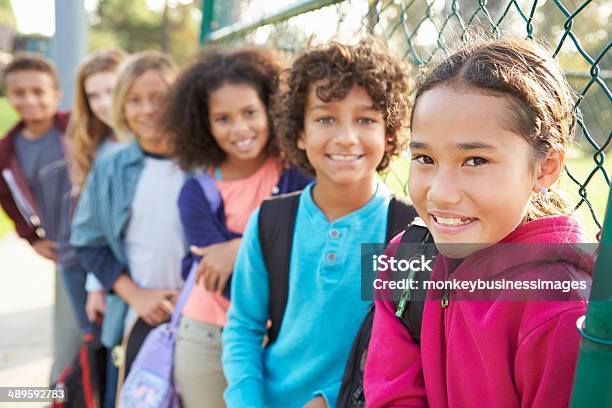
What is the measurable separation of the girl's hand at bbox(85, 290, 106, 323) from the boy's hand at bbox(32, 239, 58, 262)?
726 mm

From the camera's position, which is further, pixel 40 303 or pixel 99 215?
pixel 40 303

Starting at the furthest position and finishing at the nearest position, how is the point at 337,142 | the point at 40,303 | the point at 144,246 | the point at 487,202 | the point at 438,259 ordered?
the point at 40,303
the point at 144,246
the point at 337,142
the point at 438,259
the point at 487,202

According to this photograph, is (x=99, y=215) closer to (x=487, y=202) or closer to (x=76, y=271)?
(x=76, y=271)

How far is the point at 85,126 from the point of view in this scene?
3355 mm

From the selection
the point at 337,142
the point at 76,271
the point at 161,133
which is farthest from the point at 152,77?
the point at 337,142

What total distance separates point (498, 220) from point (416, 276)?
0.26 m

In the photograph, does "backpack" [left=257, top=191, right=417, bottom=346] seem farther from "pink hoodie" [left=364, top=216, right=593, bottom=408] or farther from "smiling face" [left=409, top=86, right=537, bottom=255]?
"smiling face" [left=409, top=86, right=537, bottom=255]

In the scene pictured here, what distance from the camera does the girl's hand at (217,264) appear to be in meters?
2.21

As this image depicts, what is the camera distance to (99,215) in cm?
279

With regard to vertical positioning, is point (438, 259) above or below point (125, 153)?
below

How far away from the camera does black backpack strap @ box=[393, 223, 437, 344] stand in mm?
1318

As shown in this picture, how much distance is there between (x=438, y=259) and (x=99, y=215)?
1.89 m

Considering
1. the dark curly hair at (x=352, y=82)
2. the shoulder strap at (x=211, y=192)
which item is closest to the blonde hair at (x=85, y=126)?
the shoulder strap at (x=211, y=192)

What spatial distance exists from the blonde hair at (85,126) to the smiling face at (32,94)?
1.22 ft
